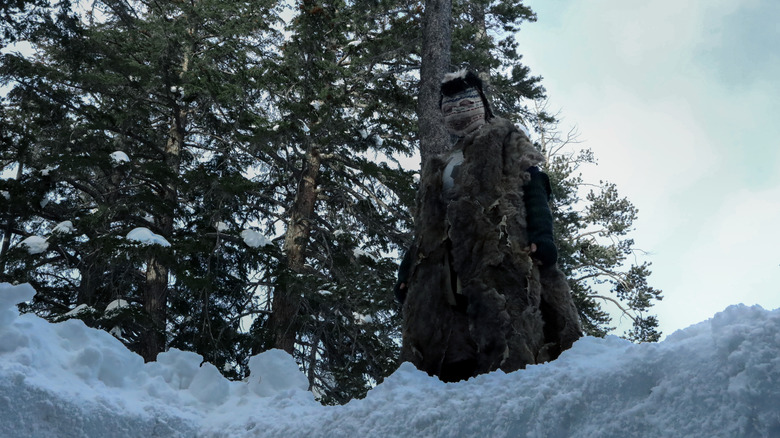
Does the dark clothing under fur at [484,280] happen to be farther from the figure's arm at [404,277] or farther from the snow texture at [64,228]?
the snow texture at [64,228]

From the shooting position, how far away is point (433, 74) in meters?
9.31

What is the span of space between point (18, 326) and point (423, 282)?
2.11 meters

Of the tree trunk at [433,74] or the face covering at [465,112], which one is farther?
the tree trunk at [433,74]

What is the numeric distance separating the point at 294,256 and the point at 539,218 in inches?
348

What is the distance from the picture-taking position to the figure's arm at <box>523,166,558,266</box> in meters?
3.34

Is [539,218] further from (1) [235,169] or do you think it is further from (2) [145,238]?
(1) [235,169]

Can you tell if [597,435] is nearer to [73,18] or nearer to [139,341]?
[139,341]

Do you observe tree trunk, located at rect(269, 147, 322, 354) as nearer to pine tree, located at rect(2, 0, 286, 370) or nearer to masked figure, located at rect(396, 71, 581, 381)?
pine tree, located at rect(2, 0, 286, 370)

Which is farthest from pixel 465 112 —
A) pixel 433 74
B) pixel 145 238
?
pixel 145 238

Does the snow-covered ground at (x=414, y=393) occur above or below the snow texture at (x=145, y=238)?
below

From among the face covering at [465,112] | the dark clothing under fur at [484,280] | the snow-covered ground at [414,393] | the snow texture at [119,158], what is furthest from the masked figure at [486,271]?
the snow texture at [119,158]

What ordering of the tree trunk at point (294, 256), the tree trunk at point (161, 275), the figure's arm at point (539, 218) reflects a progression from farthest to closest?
1. the tree trunk at point (161, 275)
2. the tree trunk at point (294, 256)
3. the figure's arm at point (539, 218)

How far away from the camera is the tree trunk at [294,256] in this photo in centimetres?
1033

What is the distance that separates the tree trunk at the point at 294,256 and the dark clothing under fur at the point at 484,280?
671cm
